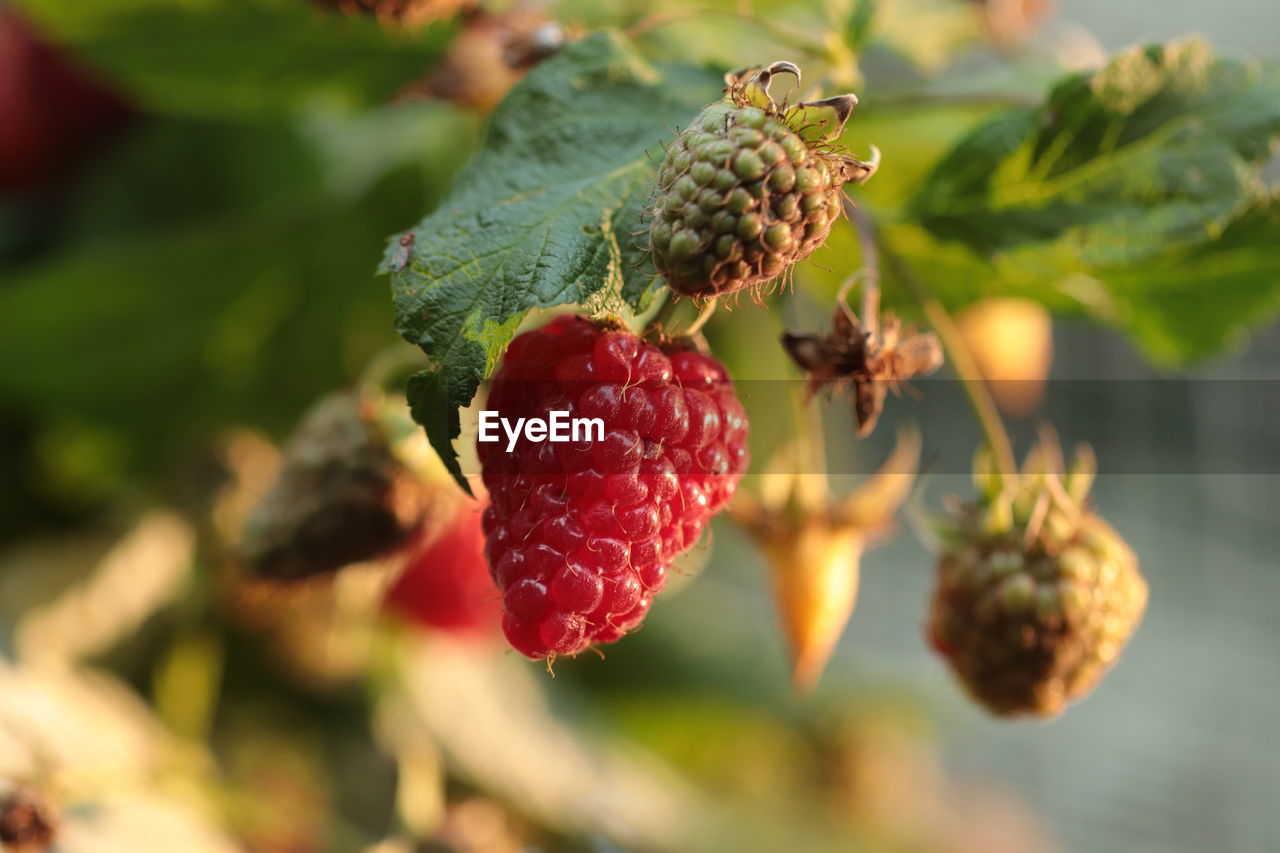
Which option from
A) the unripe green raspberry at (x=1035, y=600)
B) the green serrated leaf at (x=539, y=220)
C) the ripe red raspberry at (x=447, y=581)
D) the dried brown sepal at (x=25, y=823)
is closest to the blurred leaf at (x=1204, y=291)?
the unripe green raspberry at (x=1035, y=600)

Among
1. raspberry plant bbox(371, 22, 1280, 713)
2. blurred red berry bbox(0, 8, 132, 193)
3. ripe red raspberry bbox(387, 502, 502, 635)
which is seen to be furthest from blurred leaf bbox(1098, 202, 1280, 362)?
blurred red berry bbox(0, 8, 132, 193)

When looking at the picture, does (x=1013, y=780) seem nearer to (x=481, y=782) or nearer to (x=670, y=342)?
(x=481, y=782)

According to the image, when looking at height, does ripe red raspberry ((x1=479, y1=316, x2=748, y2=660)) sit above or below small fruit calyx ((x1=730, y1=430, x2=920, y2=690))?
above

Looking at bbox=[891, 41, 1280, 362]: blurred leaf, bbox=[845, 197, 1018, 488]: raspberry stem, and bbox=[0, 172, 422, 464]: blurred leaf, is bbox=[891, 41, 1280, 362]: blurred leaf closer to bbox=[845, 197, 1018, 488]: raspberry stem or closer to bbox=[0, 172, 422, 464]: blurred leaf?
bbox=[845, 197, 1018, 488]: raspberry stem

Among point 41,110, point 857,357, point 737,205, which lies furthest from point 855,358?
point 41,110

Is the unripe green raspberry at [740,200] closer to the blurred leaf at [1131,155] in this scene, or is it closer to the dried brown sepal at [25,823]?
the blurred leaf at [1131,155]

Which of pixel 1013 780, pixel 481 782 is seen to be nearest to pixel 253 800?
pixel 481 782
